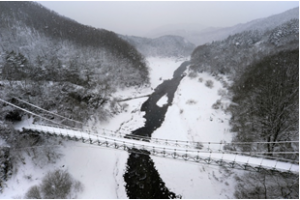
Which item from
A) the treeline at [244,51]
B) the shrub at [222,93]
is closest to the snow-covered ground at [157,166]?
the shrub at [222,93]

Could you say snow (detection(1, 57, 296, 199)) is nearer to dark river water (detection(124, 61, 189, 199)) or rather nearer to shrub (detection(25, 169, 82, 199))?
dark river water (detection(124, 61, 189, 199))

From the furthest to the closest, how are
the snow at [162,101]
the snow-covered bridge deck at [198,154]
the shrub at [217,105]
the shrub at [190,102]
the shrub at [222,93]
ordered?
1. the snow at [162,101]
2. the shrub at [222,93]
3. the shrub at [190,102]
4. the shrub at [217,105]
5. the snow-covered bridge deck at [198,154]

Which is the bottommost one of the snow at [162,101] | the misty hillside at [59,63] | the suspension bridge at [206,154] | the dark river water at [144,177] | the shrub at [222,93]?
the dark river water at [144,177]

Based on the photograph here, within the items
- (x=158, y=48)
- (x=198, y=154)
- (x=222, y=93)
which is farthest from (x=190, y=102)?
(x=158, y=48)

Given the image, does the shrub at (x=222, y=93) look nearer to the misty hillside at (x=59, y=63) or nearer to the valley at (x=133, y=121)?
the valley at (x=133, y=121)

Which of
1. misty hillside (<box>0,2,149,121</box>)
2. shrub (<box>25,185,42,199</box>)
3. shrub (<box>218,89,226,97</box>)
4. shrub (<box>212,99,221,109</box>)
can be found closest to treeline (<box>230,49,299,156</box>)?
shrub (<box>212,99,221,109</box>)

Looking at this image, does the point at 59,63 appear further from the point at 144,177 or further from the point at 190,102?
the point at 144,177

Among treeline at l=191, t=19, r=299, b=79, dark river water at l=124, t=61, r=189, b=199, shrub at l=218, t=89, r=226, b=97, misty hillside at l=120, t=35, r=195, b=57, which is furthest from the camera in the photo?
misty hillside at l=120, t=35, r=195, b=57

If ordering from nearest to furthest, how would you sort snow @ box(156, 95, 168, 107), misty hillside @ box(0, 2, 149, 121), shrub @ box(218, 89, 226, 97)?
misty hillside @ box(0, 2, 149, 121), shrub @ box(218, 89, 226, 97), snow @ box(156, 95, 168, 107)

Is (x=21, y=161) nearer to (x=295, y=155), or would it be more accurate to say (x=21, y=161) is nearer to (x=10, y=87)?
(x=10, y=87)
